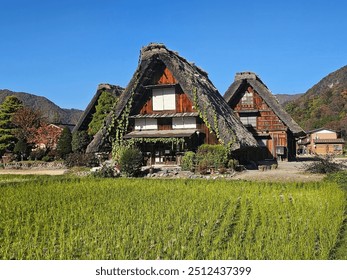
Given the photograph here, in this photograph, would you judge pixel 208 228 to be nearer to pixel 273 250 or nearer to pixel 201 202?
pixel 273 250

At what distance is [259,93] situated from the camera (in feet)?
94.7

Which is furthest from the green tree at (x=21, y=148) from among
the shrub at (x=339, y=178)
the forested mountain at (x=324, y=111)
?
the forested mountain at (x=324, y=111)

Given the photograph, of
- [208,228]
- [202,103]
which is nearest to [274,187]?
[208,228]

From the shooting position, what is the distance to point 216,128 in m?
19.8

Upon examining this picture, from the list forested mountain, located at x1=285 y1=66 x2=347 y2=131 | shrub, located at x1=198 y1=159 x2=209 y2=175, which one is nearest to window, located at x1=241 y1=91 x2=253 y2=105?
shrub, located at x1=198 y1=159 x2=209 y2=175

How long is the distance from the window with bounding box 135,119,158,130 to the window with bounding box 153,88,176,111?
816 mm

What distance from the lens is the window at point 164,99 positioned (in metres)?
23.0

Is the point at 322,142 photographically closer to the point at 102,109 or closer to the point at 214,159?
the point at 102,109

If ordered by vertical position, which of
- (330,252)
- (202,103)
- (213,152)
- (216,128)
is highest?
(202,103)

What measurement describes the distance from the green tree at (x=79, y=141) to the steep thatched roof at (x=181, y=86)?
8.95m

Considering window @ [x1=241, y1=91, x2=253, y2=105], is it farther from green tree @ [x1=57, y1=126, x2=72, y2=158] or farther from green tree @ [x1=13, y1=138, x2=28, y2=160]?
green tree @ [x1=13, y1=138, x2=28, y2=160]

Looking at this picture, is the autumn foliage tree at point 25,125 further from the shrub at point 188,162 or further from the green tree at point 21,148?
the shrub at point 188,162

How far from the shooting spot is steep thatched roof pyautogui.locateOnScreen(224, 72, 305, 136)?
92.5 feet

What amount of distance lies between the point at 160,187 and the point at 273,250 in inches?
300
